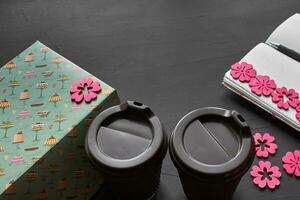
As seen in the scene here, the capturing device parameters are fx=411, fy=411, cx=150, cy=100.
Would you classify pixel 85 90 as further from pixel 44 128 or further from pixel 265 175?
pixel 265 175

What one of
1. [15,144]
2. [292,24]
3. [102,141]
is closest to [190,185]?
[102,141]

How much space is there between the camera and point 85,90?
0.65 m

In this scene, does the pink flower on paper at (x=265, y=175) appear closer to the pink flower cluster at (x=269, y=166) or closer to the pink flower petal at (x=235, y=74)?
the pink flower cluster at (x=269, y=166)

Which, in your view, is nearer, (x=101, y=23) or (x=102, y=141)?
(x=102, y=141)

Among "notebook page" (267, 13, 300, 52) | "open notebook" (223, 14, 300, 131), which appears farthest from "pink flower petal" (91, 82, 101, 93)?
"notebook page" (267, 13, 300, 52)

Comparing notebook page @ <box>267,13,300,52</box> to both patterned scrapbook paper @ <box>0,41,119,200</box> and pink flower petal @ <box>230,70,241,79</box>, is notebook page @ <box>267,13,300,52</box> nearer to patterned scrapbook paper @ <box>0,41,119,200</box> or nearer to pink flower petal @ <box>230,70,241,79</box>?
pink flower petal @ <box>230,70,241,79</box>

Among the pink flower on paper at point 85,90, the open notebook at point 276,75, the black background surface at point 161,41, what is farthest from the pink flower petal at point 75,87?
the open notebook at point 276,75

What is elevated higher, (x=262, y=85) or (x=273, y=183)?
(x=262, y=85)

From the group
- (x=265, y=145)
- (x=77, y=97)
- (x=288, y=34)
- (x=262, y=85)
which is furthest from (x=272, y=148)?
(x=77, y=97)

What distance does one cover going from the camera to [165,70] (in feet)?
2.65

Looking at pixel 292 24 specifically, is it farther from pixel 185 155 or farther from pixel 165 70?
pixel 185 155

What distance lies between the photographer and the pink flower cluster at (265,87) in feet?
2.35

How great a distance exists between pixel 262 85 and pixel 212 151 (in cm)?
24

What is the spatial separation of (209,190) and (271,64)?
1.01 ft
